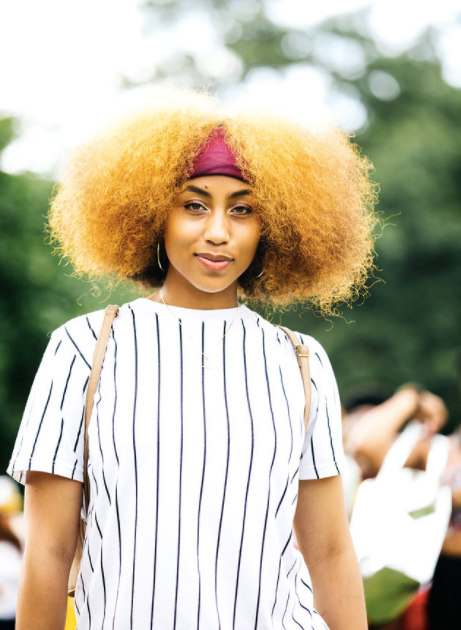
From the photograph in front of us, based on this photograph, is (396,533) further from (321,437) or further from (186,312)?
(186,312)

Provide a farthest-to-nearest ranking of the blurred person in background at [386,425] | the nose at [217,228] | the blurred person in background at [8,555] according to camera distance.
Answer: the blurred person in background at [386,425]
the blurred person in background at [8,555]
the nose at [217,228]

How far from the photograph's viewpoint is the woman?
160 cm

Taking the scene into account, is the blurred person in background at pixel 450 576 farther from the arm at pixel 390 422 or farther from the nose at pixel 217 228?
the nose at pixel 217 228

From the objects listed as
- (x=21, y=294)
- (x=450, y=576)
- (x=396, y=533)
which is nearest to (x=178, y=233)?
(x=396, y=533)

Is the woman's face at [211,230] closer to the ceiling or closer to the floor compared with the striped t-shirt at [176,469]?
closer to the ceiling

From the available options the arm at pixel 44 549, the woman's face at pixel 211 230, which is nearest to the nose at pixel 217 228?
the woman's face at pixel 211 230

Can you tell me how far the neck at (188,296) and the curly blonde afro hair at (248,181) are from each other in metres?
0.15

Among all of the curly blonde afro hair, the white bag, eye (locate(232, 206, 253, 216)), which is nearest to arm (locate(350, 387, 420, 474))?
the white bag

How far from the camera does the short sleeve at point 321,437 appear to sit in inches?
73.2

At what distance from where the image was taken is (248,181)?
1809 millimetres

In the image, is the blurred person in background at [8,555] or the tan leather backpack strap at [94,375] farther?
the blurred person in background at [8,555]

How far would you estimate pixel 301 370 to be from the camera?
1857 mm

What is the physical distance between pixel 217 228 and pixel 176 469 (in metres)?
0.58

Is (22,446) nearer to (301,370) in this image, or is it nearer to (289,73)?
(301,370)
